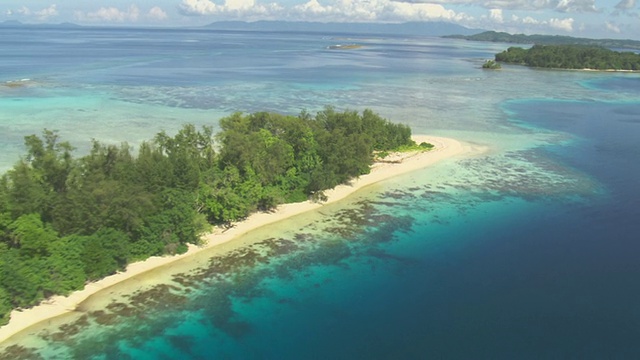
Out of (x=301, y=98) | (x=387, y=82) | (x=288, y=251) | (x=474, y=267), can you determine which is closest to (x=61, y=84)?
(x=301, y=98)

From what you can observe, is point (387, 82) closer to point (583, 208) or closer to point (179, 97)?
point (179, 97)

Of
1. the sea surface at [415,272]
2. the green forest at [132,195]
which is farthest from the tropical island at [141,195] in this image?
the sea surface at [415,272]

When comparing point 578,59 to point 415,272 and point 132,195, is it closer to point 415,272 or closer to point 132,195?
point 415,272

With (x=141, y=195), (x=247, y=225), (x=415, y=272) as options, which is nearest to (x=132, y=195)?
(x=141, y=195)

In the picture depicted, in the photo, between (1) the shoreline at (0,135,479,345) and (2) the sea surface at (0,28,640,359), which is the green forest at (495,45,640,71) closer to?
(2) the sea surface at (0,28,640,359)

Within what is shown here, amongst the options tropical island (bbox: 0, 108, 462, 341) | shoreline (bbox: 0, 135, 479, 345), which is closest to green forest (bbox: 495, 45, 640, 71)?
shoreline (bbox: 0, 135, 479, 345)

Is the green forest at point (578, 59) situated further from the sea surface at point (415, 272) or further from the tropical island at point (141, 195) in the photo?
the tropical island at point (141, 195)

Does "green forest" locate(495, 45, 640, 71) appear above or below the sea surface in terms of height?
above
